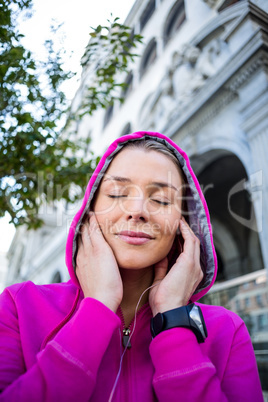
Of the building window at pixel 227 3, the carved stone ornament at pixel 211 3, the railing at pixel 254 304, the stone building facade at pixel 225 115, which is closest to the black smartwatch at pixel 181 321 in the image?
the stone building facade at pixel 225 115

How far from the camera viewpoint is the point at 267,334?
515 centimetres

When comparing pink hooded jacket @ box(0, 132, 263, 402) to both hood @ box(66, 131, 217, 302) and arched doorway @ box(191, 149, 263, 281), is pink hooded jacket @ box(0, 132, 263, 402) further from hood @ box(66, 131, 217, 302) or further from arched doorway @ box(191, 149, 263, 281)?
arched doorway @ box(191, 149, 263, 281)

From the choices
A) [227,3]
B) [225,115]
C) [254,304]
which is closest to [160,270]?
[254,304]

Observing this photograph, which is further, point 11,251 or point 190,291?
point 11,251

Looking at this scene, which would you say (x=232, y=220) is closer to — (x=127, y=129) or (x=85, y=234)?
(x=127, y=129)

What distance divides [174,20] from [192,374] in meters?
14.3

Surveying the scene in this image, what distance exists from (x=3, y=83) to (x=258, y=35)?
481 centimetres

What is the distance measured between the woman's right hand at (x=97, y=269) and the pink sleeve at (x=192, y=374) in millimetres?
254

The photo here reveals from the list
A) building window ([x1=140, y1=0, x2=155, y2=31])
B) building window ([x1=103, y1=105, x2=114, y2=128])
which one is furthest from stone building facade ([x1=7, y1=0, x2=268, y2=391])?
building window ([x1=103, y1=105, x2=114, y2=128])

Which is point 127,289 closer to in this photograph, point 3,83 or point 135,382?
point 135,382

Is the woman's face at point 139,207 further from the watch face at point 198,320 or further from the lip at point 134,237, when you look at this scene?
the watch face at point 198,320

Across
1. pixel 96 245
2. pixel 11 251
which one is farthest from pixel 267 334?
pixel 11 251

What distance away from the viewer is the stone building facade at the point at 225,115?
18.0ft

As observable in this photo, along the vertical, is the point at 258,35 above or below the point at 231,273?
above
